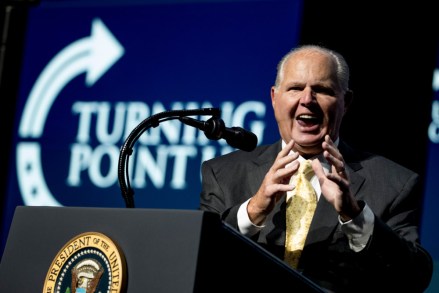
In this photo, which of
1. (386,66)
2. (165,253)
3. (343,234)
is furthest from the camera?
(386,66)

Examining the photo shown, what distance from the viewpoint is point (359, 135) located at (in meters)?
3.62

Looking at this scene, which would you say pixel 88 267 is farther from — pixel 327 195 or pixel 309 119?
pixel 309 119

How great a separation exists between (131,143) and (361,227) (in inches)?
24.8

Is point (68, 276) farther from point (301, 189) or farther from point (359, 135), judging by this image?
point (359, 135)

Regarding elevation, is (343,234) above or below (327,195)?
below

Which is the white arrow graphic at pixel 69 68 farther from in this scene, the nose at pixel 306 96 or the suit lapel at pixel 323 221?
the suit lapel at pixel 323 221

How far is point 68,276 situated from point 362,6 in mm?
2601

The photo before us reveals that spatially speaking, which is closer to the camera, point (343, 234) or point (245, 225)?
point (245, 225)

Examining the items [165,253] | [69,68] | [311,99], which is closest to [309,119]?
[311,99]

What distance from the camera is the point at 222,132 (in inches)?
70.7

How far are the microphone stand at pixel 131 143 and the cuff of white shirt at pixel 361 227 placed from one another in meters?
0.46

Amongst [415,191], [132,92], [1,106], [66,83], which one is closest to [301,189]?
[415,191]

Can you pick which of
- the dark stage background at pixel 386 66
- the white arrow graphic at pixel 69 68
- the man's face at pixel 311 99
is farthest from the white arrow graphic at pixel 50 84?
the man's face at pixel 311 99

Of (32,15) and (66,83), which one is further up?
(32,15)
